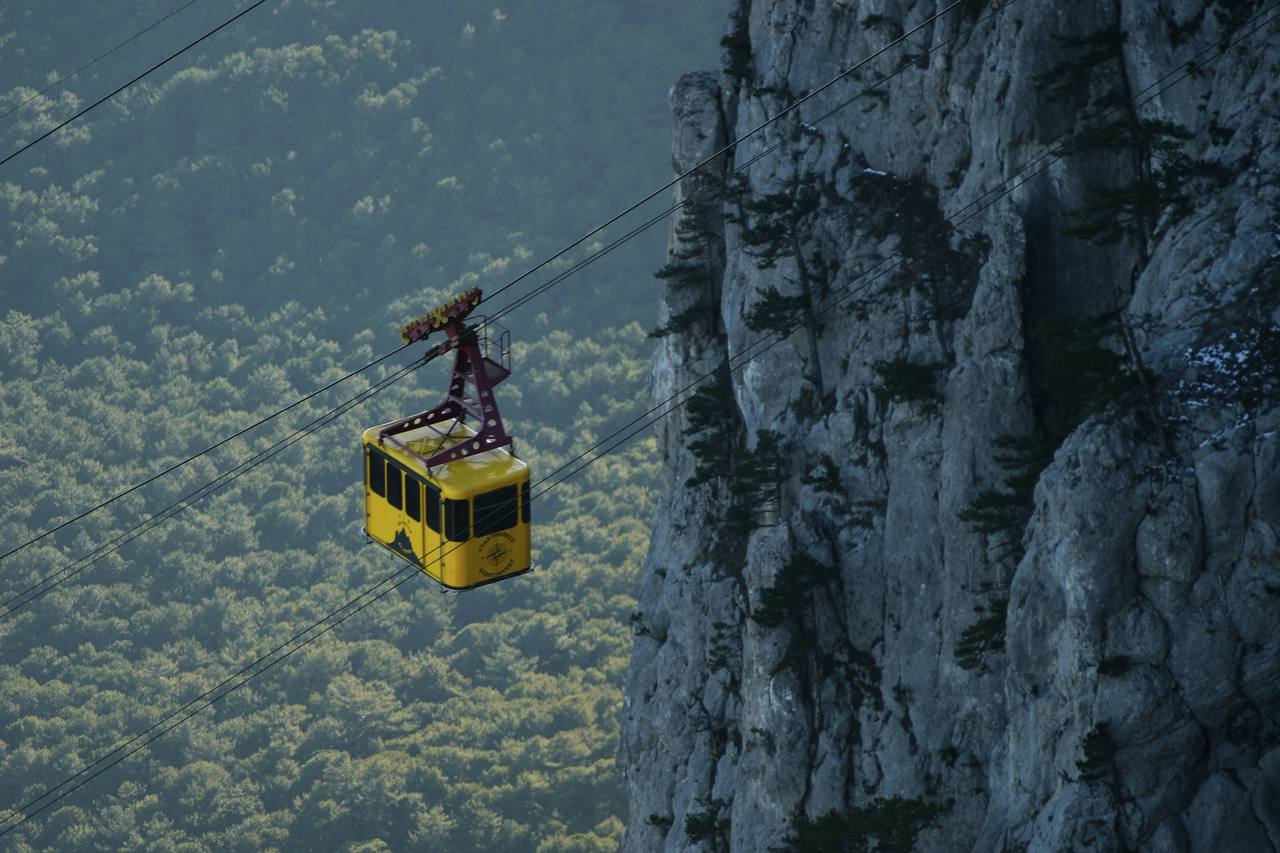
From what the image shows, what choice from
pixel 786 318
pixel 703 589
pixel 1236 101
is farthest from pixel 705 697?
pixel 1236 101

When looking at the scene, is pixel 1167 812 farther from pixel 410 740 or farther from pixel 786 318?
pixel 410 740

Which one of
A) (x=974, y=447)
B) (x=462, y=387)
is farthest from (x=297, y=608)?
(x=974, y=447)

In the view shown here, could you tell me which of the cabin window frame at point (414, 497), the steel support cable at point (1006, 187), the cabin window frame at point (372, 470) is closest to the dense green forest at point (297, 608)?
the steel support cable at point (1006, 187)

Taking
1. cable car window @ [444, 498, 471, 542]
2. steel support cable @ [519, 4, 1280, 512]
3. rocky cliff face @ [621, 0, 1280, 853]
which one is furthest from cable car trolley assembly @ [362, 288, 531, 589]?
steel support cable @ [519, 4, 1280, 512]

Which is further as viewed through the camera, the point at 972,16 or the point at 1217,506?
the point at 972,16

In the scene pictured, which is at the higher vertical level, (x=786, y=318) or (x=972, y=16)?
(x=972, y=16)

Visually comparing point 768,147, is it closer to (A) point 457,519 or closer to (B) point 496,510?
(B) point 496,510

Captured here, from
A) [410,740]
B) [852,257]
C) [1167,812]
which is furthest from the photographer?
[410,740]

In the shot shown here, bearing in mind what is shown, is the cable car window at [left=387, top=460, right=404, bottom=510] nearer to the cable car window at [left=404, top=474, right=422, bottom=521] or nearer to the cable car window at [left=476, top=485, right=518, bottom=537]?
the cable car window at [left=404, top=474, right=422, bottom=521]
